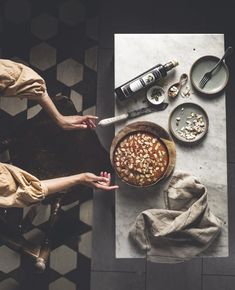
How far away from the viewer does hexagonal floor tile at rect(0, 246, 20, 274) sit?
2711 mm

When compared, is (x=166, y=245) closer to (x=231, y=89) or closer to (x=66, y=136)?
(x=66, y=136)

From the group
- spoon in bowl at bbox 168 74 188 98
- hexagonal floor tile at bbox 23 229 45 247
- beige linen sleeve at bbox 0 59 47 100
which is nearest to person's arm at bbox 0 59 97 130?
beige linen sleeve at bbox 0 59 47 100

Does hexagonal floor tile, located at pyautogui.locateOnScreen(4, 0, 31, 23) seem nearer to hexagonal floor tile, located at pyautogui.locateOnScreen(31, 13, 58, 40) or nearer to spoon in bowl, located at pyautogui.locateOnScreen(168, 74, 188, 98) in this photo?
hexagonal floor tile, located at pyautogui.locateOnScreen(31, 13, 58, 40)

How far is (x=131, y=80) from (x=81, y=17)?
961 millimetres

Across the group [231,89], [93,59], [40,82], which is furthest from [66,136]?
[231,89]

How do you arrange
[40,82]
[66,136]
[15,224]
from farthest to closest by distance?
[15,224] < [66,136] < [40,82]

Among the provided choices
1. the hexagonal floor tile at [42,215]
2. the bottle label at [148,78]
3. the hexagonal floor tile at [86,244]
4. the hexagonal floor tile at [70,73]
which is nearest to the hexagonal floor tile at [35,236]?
the hexagonal floor tile at [42,215]

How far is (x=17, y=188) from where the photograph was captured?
187cm

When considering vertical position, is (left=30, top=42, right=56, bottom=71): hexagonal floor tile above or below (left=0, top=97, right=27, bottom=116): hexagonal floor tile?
above

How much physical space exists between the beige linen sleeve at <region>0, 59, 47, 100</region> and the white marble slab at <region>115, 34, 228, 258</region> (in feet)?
1.32

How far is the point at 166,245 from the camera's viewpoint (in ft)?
7.00

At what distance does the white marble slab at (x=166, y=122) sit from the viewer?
82.6 inches

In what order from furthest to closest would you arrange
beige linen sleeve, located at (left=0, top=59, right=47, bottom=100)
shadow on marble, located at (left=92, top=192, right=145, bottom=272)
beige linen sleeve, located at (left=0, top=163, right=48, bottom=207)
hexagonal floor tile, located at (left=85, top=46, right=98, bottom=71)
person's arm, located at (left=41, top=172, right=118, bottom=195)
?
1. hexagonal floor tile, located at (left=85, top=46, right=98, bottom=71)
2. shadow on marble, located at (left=92, top=192, right=145, bottom=272)
3. person's arm, located at (left=41, top=172, right=118, bottom=195)
4. beige linen sleeve, located at (left=0, top=59, right=47, bottom=100)
5. beige linen sleeve, located at (left=0, top=163, right=48, bottom=207)

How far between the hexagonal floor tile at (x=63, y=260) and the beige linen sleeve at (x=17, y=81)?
1143 millimetres
